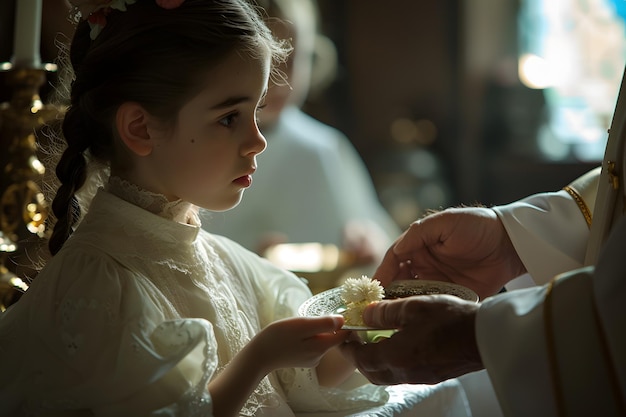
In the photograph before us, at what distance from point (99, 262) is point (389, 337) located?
0.50m

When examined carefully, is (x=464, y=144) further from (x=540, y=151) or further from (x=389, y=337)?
(x=389, y=337)

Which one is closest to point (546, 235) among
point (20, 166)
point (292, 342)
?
point (292, 342)

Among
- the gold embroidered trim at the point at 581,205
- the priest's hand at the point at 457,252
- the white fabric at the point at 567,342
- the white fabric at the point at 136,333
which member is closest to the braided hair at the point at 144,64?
the white fabric at the point at 136,333

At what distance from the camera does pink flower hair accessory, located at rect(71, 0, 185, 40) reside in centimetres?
143

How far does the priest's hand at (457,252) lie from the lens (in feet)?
5.78

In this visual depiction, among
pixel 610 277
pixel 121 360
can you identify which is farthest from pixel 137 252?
pixel 610 277

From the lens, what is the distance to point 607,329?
3.79 feet

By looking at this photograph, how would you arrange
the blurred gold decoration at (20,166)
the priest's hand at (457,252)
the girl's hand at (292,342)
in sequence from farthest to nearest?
the priest's hand at (457,252) < the blurred gold decoration at (20,166) < the girl's hand at (292,342)

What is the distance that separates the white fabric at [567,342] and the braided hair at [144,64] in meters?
0.65

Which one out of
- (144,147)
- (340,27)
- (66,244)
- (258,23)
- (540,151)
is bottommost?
(540,151)

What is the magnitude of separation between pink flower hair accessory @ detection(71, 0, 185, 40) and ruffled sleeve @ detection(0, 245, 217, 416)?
1.48 feet

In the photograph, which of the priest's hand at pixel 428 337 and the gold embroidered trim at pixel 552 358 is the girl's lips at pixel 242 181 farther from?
the gold embroidered trim at pixel 552 358

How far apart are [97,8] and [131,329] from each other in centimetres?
59

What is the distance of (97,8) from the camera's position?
145cm
